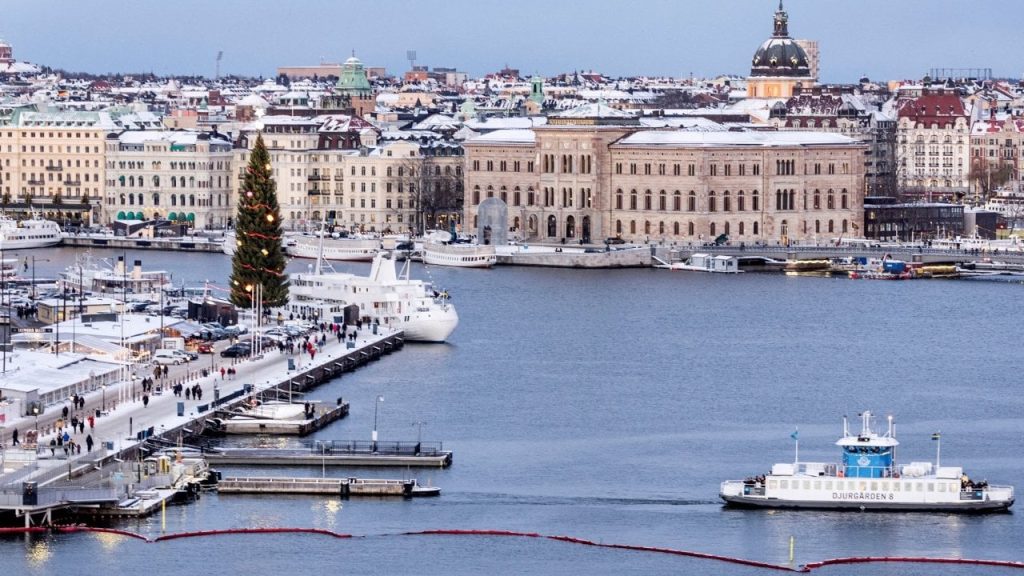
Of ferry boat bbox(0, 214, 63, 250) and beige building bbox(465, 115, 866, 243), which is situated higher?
beige building bbox(465, 115, 866, 243)

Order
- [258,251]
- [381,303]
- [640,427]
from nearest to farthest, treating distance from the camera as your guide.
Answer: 1. [640,427]
2. [381,303]
3. [258,251]

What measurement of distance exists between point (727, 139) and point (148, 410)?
37.0m

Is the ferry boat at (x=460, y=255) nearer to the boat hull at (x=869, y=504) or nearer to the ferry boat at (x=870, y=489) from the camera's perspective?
the ferry boat at (x=870, y=489)

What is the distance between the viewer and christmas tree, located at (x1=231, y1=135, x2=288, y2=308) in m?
52.8

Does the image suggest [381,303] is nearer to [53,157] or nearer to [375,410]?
[375,410]

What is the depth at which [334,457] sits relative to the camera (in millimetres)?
36938

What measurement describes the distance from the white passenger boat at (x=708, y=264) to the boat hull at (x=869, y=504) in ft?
114

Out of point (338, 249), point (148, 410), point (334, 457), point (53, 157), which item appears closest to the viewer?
point (334, 457)

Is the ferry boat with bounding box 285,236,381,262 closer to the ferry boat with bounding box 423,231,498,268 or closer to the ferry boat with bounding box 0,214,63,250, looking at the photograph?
the ferry boat with bounding box 423,231,498,268

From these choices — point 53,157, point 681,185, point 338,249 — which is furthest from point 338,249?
point 53,157

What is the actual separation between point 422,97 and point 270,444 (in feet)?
295

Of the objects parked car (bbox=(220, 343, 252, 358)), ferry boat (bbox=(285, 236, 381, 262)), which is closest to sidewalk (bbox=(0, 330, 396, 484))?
parked car (bbox=(220, 343, 252, 358))

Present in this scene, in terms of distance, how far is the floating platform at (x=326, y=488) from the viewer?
35156mm

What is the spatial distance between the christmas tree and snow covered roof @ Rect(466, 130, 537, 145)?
2326 cm
